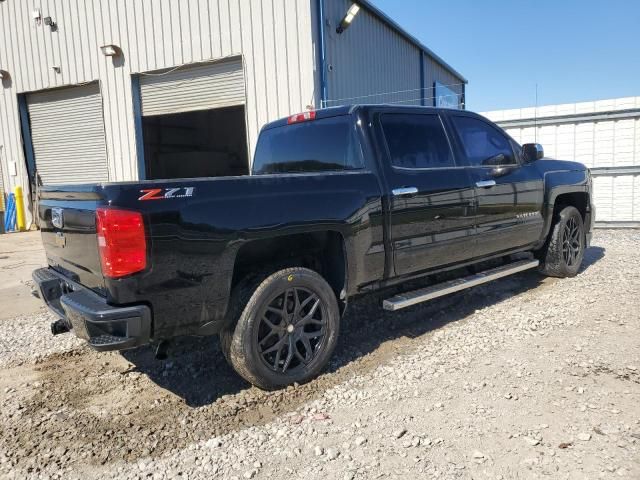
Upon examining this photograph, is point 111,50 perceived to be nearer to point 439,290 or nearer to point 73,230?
point 73,230

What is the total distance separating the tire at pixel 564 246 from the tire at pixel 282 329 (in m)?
3.48

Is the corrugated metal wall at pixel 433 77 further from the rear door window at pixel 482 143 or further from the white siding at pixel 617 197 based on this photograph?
the rear door window at pixel 482 143

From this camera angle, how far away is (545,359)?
3809mm

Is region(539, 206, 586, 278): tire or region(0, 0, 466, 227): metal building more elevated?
region(0, 0, 466, 227): metal building

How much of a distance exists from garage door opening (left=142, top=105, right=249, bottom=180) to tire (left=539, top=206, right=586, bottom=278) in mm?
10403

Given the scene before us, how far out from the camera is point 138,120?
1191cm

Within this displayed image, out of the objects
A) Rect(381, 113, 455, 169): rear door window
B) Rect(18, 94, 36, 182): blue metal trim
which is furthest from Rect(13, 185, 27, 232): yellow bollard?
Rect(381, 113, 455, 169): rear door window

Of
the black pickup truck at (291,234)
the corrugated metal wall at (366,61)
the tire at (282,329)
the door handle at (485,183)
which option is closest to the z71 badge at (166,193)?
the black pickup truck at (291,234)

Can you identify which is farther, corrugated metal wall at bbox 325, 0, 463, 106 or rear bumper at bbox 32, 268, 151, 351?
corrugated metal wall at bbox 325, 0, 463, 106

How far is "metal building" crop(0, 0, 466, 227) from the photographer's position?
9562mm

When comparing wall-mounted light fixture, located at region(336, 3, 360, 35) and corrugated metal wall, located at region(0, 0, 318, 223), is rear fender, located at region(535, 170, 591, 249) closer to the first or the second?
corrugated metal wall, located at region(0, 0, 318, 223)

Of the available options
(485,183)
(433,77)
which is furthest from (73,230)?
(433,77)

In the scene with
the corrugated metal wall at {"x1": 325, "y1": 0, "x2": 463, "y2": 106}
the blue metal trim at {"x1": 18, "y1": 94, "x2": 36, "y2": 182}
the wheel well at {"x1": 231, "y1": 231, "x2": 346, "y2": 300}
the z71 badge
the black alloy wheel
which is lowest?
the black alloy wheel

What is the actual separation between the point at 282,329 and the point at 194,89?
28.8ft
